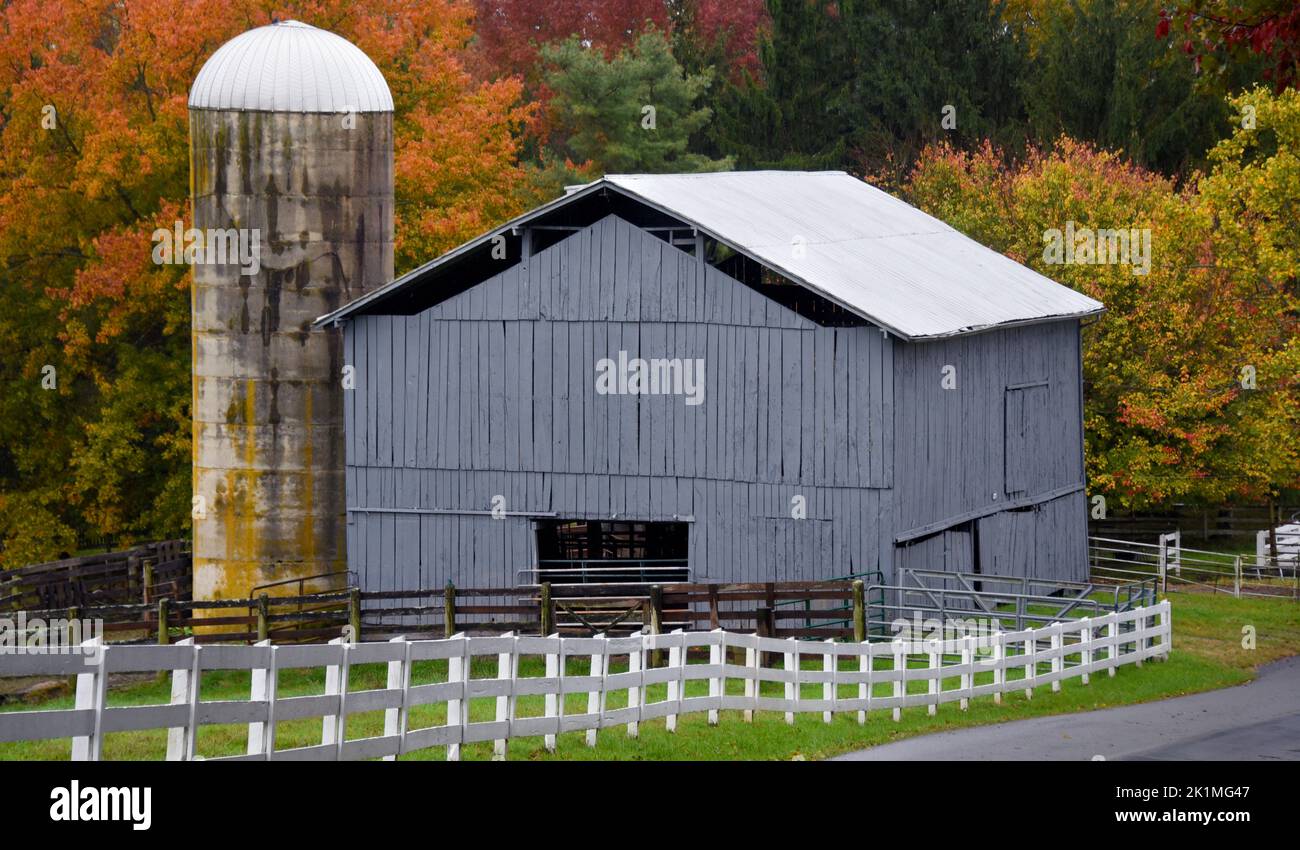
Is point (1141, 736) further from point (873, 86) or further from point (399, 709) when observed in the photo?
point (873, 86)

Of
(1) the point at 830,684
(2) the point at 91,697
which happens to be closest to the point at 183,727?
(2) the point at 91,697

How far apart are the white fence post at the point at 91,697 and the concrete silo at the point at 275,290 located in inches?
826

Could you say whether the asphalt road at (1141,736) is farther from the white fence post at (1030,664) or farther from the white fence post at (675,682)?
the white fence post at (675,682)

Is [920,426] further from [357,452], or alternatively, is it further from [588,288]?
[357,452]

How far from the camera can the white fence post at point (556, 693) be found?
16453 millimetres

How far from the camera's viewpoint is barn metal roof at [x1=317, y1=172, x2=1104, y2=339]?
1093 inches

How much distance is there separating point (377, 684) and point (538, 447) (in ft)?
15.6

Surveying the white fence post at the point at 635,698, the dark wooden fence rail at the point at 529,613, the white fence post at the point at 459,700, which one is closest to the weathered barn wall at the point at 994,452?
the dark wooden fence rail at the point at 529,613

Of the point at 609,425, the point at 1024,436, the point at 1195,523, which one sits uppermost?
the point at 609,425

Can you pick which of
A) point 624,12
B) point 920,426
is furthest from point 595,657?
point 624,12

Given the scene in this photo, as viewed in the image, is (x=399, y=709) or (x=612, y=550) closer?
(x=399, y=709)

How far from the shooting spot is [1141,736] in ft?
65.8

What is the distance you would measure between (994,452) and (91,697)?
2238 cm

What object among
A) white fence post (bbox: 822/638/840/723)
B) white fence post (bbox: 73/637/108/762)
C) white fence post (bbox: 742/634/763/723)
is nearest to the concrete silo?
white fence post (bbox: 822/638/840/723)
